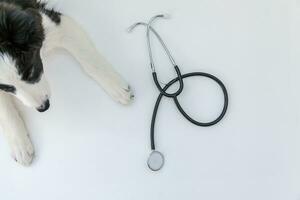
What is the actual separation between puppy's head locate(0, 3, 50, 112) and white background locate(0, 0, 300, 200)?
31cm

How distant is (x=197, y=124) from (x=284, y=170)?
33cm

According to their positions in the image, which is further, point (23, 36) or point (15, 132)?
point (15, 132)

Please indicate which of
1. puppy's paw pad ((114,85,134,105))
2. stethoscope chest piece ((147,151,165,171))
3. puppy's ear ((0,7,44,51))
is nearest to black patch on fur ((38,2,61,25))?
puppy's ear ((0,7,44,51))

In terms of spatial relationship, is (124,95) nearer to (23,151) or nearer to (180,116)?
(180,116)

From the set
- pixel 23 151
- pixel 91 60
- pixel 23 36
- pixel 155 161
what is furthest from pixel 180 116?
pixel 23 36

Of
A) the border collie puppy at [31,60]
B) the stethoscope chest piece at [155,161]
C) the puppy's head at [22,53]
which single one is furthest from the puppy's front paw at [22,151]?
the stethoscope chest piece at [155,161]

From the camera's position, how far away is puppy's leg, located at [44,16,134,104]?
1.41 metres

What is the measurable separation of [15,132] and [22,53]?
48 centimetres

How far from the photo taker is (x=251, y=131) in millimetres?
1487

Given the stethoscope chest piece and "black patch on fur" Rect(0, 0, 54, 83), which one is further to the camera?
the stethoscope chest piece

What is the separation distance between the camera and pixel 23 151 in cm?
147

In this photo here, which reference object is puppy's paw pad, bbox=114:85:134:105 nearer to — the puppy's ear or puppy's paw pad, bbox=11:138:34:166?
puppy's paw pad, bbox=11:138:34:166

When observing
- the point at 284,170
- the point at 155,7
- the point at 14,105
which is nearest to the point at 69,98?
Answer: the point at 14,105

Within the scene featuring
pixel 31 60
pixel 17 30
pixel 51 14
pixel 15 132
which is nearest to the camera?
pixel 17 30
